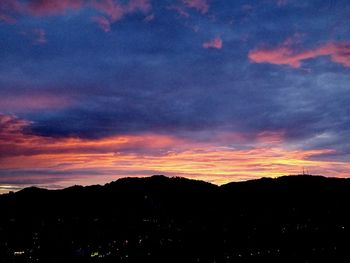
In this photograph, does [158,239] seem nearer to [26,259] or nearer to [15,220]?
[26,259]

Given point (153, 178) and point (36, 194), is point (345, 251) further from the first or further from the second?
point (36, 194)

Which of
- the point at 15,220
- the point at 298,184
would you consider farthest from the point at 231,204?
the point at 15,220

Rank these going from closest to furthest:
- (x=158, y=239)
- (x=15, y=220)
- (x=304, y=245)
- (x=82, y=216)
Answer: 1. (x=304, y=245)
2. (x=158, y=239)
3. (x=15, y=220)
4. (x=82, y=216)

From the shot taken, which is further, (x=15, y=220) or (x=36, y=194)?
(x=36, y=194)

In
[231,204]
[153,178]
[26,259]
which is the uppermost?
[153,178]

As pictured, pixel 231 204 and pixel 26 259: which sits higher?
pixel 231 204

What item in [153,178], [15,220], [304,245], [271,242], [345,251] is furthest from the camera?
[153,178]
